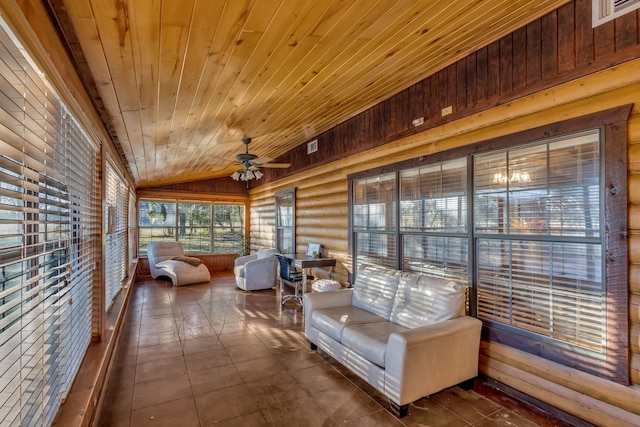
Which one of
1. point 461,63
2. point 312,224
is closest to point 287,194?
point 312,224

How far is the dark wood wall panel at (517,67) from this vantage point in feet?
7.03

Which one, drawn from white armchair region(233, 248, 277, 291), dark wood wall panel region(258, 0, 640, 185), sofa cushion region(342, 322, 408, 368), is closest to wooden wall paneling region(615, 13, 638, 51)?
dark wood wall panel region(258, 0, 640, 185)

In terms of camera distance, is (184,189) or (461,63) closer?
(461,63)

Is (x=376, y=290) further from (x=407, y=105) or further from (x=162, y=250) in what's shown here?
(x=162, y=250)

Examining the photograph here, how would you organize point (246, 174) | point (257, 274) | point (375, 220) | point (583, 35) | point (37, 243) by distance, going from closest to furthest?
point (37, 243)
point (583, 35)
point (375, 220)
point (246, 174)
point (257, 274)

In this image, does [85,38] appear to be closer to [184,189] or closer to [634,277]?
[634,277]

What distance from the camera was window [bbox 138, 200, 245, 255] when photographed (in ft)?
29.4

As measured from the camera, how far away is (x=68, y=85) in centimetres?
174

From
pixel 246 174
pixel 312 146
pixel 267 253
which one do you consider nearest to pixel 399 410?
pixel 246 174

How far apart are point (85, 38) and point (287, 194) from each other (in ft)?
17.7

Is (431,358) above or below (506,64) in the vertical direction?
below

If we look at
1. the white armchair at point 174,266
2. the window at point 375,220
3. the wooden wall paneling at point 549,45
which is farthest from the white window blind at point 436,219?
the white armchair at point 174,266

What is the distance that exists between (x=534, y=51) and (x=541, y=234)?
4.66 ft

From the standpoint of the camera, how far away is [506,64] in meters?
2.72
